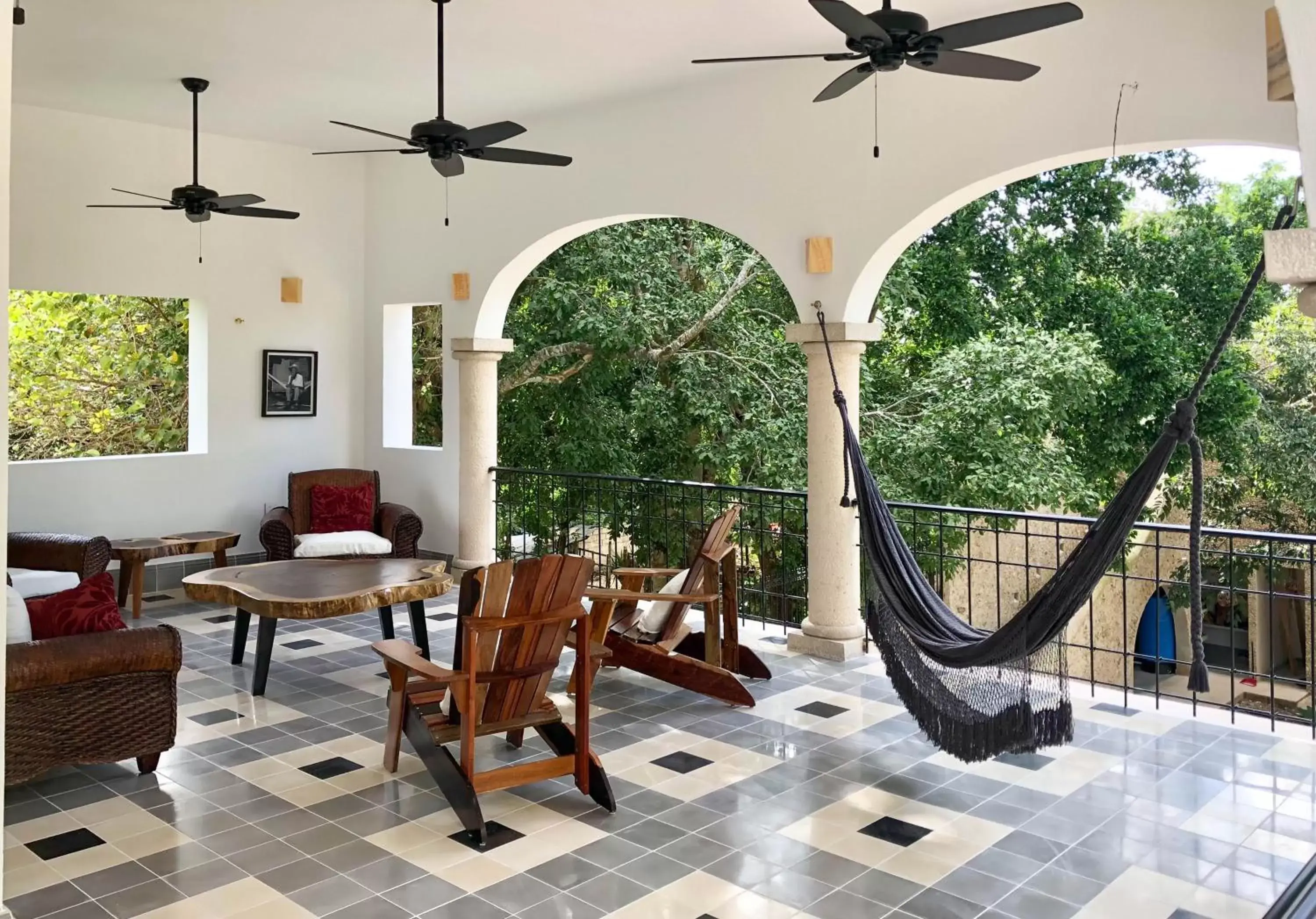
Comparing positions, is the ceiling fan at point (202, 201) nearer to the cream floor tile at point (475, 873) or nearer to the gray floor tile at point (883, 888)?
the cream floor tile at point (475, 873)

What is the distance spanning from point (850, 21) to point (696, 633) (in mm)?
2953

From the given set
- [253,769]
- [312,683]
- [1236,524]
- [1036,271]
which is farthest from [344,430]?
[1236,524]

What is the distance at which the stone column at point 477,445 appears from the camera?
7.79 m

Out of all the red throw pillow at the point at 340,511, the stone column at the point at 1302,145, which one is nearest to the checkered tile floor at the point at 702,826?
the stone column at the point at 1302,145

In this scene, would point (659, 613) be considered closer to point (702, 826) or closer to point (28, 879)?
point (702, 826)

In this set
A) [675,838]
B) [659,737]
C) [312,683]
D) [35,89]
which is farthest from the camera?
[35,89]

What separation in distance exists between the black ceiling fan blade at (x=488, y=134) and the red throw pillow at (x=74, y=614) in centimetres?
227

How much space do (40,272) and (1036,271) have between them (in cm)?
832

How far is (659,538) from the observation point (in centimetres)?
1052

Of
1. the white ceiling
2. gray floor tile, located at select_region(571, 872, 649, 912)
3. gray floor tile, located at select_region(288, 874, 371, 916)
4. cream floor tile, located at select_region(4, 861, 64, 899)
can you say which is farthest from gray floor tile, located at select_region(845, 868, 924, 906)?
the white ceiling

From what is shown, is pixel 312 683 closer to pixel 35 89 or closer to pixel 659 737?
pixel 659 737

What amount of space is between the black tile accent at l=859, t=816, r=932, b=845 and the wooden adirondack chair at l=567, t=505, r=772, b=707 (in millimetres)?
1300


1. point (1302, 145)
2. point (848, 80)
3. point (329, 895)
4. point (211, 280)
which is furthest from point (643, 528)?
point (1302, 145)

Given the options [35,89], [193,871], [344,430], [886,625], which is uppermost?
[35,89]
